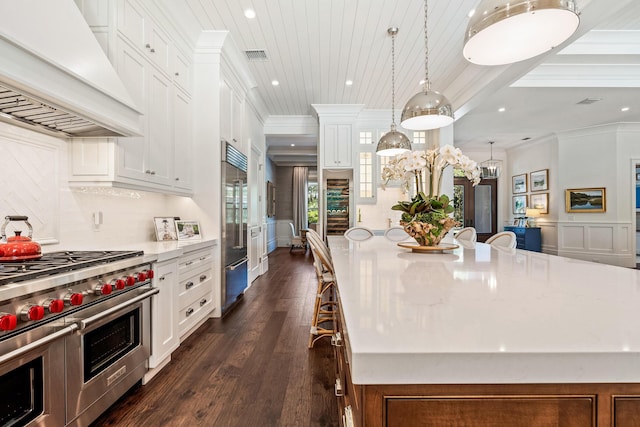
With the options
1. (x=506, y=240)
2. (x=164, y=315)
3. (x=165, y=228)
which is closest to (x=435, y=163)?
(x=506, y=240)

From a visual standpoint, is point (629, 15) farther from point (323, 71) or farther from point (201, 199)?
point (201, 199)

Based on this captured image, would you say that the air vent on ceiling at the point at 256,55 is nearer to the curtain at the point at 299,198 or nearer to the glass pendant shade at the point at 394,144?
the glass pendant shade at the point at 394,144

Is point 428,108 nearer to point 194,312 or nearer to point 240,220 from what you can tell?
point 240,220

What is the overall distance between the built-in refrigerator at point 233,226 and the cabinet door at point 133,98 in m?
1.02

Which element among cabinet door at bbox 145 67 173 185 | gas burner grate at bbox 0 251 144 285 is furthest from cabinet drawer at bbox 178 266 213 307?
cabinet door at bbox 145 67 173 185

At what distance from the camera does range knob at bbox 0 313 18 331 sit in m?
1.05

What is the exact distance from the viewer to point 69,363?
Answer: 4.41ft

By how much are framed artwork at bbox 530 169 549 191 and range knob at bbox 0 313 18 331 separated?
374 inches

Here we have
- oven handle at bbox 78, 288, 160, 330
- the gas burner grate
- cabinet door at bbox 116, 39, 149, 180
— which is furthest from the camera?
cabinet door at bbox 116, 39, 149, 180

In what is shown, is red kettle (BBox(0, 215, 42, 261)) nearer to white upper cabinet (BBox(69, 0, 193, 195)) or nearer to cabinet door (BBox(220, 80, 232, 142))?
white upper cabinet (BBox(69, 0, 193, 195))

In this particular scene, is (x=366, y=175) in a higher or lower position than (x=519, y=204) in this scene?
higher

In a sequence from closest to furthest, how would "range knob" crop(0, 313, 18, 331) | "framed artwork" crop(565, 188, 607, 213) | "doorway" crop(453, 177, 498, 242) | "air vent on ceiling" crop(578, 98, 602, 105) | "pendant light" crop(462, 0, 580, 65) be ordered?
1. "range knob" crop(0, 313, 18, 331)
2. "pendant light" crop(462, 0, 580, 65)
3. "air vent on ceiling" crop(578, 98, 602, 105)
4. "framed artwork" crop(565, 188, 607, 213)
5. "doorway" crop(453, 177, 498, 242)

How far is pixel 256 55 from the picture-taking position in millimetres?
3748

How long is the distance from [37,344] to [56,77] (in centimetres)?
115
